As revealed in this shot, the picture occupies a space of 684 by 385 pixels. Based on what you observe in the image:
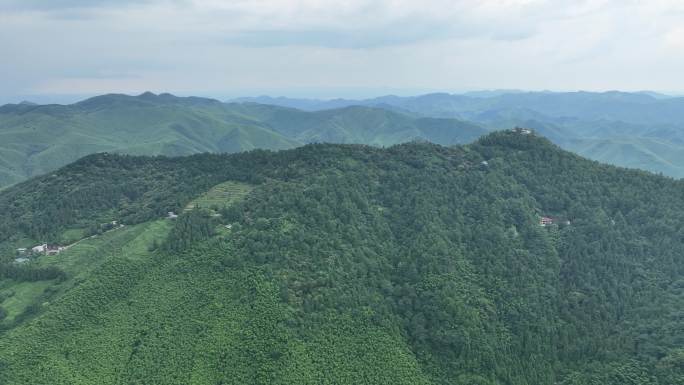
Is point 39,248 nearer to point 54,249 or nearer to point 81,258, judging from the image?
point 54,249

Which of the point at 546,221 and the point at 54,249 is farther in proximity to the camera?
the point at 546,221

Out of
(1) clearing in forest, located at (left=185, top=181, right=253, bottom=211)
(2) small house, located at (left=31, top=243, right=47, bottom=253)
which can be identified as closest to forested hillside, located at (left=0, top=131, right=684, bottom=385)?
(1) clearing in forest, located at (left=185, top=181, right=253, bottom=211)

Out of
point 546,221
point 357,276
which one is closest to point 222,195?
point 357,276

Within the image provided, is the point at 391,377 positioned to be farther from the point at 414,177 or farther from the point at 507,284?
the point at 414,177

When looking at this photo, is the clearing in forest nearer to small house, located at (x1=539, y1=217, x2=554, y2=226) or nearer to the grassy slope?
the grassy slope

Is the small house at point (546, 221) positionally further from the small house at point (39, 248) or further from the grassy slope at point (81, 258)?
the small house at point (39, 248)

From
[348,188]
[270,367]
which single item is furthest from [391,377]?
[348,188]

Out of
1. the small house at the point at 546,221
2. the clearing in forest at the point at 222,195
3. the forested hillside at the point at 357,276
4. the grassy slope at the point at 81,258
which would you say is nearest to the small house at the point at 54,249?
the grassy slope at the point at 81,258

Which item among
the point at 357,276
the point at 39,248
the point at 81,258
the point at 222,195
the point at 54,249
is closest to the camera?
the point at 357,276
